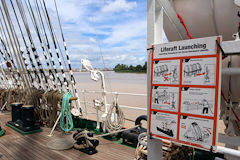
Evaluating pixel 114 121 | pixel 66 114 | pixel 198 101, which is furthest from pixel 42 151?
pixel 198 101

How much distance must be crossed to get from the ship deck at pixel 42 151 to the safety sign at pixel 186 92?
1.94 meters

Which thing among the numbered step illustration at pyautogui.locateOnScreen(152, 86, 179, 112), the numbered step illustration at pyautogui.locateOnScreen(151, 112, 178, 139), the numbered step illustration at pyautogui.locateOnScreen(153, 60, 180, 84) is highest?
the numbered step illustration at pyautogui.locateOnScreen(153, 60, 180, 84)

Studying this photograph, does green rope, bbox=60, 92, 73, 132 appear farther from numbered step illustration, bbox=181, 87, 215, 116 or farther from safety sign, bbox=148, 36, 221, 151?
numbered step illustration, bbox=181, 87, 215, 116

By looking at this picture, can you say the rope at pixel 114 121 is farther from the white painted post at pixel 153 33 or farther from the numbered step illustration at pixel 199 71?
the numbered step illustration at pixel 199 71

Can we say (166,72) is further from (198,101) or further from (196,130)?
(196,130)

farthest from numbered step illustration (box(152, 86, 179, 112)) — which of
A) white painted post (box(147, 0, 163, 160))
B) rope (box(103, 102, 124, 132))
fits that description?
rope (box(103, 102, 124, 132))

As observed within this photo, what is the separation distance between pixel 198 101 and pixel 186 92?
0.36 feet

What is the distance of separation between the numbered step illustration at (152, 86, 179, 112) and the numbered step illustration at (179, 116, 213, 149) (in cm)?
13

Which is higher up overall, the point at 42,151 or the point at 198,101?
the point at 198,101

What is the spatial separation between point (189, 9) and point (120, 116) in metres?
2.68

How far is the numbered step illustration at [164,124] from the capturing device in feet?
4.92

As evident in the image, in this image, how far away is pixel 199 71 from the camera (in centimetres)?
137

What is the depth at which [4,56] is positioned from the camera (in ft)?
27.9

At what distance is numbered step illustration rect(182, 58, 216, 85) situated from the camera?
132 cm
